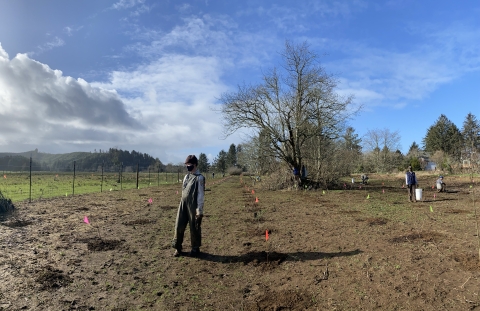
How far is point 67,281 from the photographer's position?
15.4 ft

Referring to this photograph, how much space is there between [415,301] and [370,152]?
63.3 metres

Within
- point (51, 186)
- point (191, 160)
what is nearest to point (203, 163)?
point (51, 186)

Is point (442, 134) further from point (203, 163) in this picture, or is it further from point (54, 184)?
point (54, 184)

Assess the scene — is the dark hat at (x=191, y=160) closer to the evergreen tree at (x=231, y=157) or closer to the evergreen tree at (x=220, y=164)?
the evergreen tree at (x=220, y=164)

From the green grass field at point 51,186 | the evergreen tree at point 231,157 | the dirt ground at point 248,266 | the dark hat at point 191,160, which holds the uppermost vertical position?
the evergreen tree at point 231,157

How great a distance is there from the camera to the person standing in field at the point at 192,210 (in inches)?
235

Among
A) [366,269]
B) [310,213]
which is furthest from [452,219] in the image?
[366,269]

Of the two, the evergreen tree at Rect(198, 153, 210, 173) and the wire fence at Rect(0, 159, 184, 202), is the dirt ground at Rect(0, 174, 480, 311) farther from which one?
the evergreen tree at Rect(198, 153, 210, 173)

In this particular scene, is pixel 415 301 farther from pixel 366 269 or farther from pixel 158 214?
pixel 158 214

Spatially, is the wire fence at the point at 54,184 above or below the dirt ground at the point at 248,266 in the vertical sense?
above

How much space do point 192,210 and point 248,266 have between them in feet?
5.00

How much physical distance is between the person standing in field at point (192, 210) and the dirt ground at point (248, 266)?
0.34 metres

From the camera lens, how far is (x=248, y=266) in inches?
217

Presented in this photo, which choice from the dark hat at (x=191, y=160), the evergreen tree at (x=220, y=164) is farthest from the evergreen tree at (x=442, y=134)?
the dark hat at (x=191, y=160)
